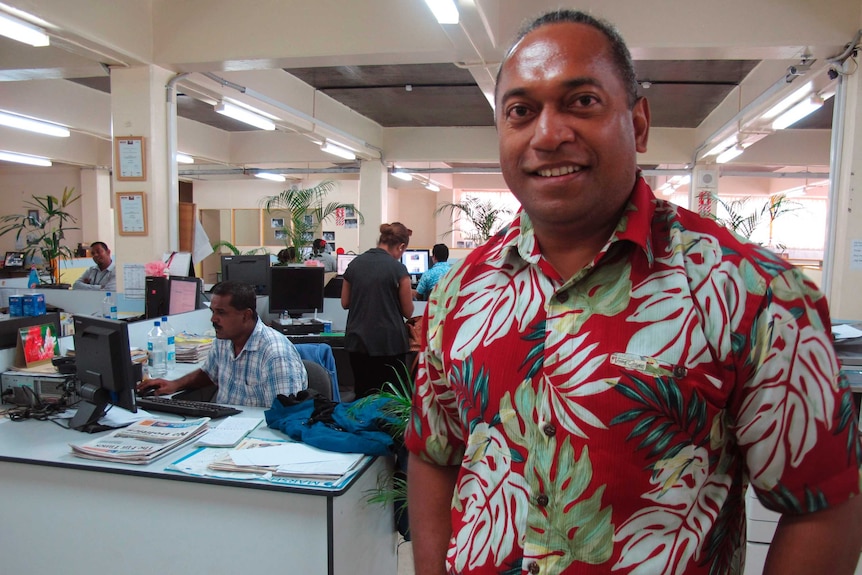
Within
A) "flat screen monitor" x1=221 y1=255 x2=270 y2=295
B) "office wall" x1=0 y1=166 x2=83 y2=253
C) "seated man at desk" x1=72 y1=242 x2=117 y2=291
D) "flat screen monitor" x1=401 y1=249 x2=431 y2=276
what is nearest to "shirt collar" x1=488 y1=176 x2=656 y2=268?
"flat screen monitor" x1=221 y1=255 x2=270 y2=295

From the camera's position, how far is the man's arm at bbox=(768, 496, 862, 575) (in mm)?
689

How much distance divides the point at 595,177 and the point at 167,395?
104 inches

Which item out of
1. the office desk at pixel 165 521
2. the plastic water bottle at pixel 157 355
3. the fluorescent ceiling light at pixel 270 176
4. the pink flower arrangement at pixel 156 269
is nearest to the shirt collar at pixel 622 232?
the office desk at pixel 165 521

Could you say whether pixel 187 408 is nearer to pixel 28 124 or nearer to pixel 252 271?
pixel 252 271

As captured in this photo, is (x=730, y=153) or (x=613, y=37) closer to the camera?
(x=613, y=37)

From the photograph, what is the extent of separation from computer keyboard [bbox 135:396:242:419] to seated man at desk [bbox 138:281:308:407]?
0.19 m

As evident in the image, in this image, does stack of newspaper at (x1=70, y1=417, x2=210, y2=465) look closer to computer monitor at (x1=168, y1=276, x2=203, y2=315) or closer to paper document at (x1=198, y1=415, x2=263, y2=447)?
paper document at (x1=198, y1=415, x2=263, y2=447)

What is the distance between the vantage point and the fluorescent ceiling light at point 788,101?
462 cm

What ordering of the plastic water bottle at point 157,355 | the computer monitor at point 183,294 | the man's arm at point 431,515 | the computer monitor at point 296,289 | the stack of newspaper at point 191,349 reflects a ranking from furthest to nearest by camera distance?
the computer monitor at point 296,289, the computer monitor at point 183,294, the stack of newspaper at point 191,349, the plastic water bottle at point 157,355, the man's arm at point 431,515

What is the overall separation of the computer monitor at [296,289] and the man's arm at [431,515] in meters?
4.17

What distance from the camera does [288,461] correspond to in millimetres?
1931

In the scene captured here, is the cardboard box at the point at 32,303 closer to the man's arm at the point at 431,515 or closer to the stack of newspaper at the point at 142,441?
the stack of newspaper at the point at 142,441

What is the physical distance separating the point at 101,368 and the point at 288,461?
3.01 feet

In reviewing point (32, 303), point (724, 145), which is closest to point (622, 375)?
point (32, 303)
